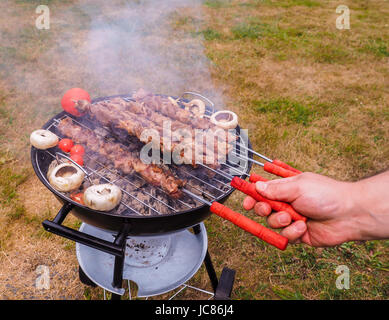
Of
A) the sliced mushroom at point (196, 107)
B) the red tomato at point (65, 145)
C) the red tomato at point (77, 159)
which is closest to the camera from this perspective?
the red tomato at point (77, 159)

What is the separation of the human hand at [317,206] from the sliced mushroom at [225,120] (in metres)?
1.00

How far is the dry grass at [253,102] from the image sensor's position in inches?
148

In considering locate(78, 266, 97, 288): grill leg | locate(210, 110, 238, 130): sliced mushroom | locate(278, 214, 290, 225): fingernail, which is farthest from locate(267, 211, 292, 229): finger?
locate(78, 266, 97, 288): grill leg

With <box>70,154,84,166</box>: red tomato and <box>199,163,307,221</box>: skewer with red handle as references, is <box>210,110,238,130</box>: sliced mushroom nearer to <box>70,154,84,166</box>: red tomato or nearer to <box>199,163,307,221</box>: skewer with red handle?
<box>199,163,307,221</box>: skewer with red handle

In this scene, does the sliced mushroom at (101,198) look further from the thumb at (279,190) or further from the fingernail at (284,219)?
the fingernail at (284,219)

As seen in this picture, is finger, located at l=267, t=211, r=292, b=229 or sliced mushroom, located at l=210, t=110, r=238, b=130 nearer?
finger, located at l=267, t=211, r=292, b=229

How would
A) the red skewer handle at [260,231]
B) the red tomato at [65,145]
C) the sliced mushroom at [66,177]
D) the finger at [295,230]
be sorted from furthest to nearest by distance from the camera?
1. the red tomato at [65,145]
2. the sliced mushroom at [66,177]
3. the finger at [295,230]
4. the red skewer handle at [260,231]

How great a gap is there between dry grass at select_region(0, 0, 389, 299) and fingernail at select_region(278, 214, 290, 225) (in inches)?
77.5

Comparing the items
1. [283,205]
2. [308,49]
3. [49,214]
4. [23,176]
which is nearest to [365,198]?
[283,205]

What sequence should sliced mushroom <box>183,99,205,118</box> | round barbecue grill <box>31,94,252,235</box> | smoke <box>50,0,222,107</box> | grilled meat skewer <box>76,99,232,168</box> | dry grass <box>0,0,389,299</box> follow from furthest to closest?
smoke <box>50,0,222,107</box> < dry grass <box>0,0,389,299</box> < sliced mushroom <box>183,99,205,118</box> < grilled meat skewer <box>76,99,232,168</box> < round barbecue grill <box>31,94,252,235</box>

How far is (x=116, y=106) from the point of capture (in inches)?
127

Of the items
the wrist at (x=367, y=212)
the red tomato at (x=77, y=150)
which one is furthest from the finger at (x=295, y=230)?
the red tomato at (x=77, y=150)

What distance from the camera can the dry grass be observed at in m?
3.76
